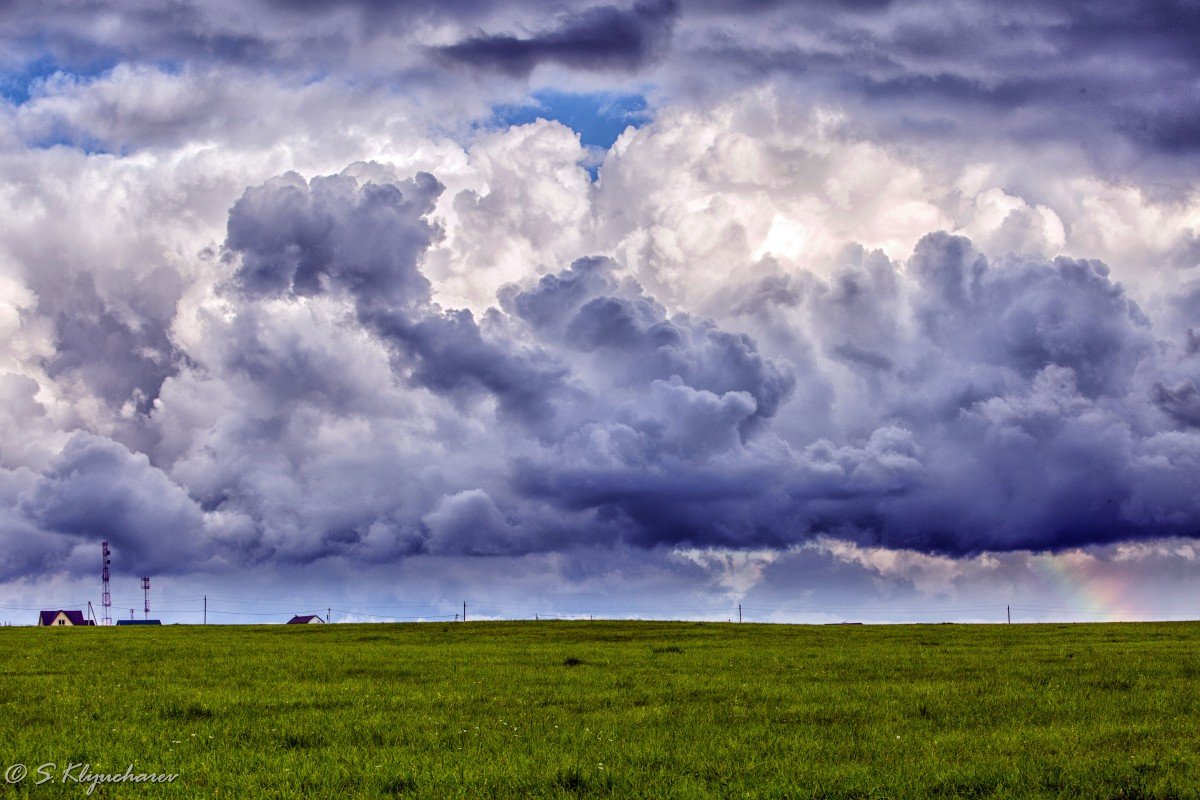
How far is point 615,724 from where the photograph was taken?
21.8 m

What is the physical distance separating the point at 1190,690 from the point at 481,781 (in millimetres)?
20745

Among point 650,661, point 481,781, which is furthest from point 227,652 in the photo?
point 481,781

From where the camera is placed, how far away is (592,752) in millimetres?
18188

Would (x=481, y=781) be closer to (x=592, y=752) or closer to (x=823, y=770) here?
(x=592, y=752)

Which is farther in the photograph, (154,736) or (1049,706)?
(1049,706)

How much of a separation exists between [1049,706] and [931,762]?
28.5 feet

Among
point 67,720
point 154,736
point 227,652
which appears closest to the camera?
point 154,736

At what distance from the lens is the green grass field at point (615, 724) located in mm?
15930

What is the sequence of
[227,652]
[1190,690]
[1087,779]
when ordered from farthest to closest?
[227,652] → [1190,690] → [1087,779]

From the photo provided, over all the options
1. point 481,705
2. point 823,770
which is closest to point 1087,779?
point 823,770

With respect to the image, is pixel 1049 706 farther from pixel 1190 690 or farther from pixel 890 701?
pixel 1190 690

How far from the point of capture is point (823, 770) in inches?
661

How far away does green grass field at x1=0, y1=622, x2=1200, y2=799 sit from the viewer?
15930mm

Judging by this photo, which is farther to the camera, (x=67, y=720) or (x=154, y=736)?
(x=67, y=720)
